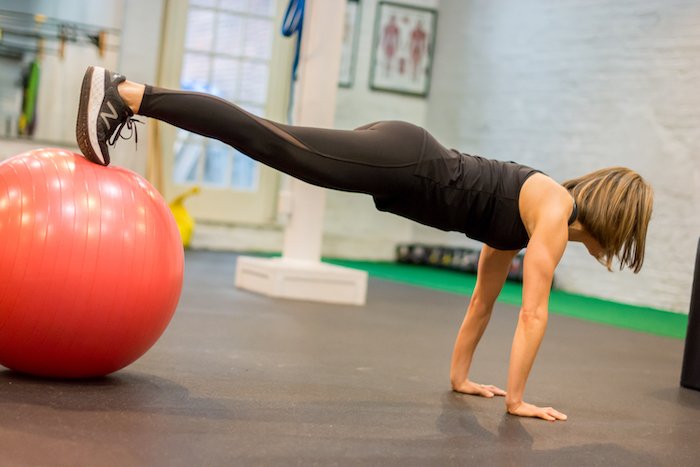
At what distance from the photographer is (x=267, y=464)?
1.77m

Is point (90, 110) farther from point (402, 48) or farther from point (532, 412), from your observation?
point (402, 48)

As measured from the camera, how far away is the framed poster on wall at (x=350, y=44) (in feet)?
30.0

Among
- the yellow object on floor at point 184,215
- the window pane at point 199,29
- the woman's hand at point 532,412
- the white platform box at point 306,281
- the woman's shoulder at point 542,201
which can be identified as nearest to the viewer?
the woman's shoulder at point 542,201

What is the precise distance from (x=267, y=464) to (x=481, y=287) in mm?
1209

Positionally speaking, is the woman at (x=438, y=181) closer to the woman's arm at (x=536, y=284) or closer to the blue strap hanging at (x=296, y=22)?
the woman's arm at (x=536, y=284)

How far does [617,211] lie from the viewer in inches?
96.0

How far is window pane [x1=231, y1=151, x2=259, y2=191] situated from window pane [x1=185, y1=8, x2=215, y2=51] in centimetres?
114

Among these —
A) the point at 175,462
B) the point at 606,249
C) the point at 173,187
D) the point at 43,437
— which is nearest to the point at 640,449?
the point at 606,249

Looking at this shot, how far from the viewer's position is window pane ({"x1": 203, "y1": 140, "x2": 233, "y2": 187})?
8.57m

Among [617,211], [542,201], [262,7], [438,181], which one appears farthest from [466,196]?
[262,7]

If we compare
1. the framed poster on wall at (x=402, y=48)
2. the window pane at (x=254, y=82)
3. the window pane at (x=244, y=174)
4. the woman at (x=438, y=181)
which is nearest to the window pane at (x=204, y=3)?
the window pane at (x=254, y=82)

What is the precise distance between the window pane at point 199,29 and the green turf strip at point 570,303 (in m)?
2.52

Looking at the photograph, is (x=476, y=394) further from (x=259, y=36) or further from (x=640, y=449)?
(x=259, y=36)

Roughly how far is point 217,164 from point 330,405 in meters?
6.41
